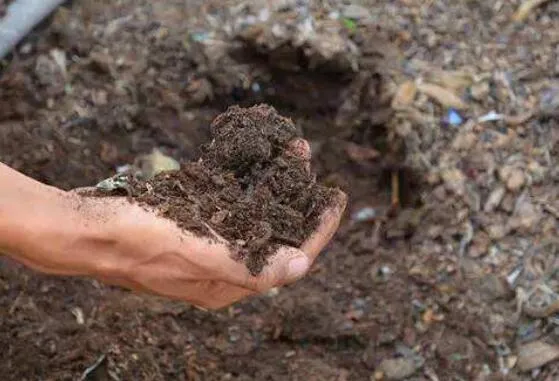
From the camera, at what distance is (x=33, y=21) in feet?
8.95

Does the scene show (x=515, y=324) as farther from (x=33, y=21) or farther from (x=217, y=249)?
(x=33, y=21)

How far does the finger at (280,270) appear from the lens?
1.40 meters

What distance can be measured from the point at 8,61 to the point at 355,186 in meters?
1.04

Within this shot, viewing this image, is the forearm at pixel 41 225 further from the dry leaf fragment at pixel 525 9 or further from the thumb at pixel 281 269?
the dry leaf fragment at pixel 525 9

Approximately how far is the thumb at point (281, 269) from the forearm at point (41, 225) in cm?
24

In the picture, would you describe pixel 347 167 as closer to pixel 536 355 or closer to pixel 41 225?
pixel 536 355

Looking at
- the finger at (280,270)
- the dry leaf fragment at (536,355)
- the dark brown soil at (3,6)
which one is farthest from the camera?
the dark brown soil at (3,6)

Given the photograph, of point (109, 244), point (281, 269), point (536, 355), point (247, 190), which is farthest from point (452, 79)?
point (109, 244)

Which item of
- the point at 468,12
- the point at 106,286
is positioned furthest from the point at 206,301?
the point at 468,12

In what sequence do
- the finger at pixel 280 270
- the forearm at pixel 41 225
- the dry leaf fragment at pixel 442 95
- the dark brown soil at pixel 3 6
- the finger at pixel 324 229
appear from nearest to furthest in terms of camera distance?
the forearm at pixel 41 225 < the finger at pixel 280 270 < the finger at pixel 324 229 < the dry leaf fragment at pixel 442 95 < the dark brown soil at pixel 3 6

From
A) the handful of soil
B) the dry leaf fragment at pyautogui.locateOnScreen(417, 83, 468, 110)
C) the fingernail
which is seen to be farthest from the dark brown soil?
the fingernail

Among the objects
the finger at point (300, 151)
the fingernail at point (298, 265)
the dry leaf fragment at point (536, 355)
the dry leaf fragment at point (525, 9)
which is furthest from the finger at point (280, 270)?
the dry leaf fragment at point (525, 9)

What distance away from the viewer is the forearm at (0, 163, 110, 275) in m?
1.26

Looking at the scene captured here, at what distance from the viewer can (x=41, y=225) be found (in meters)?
1.27
